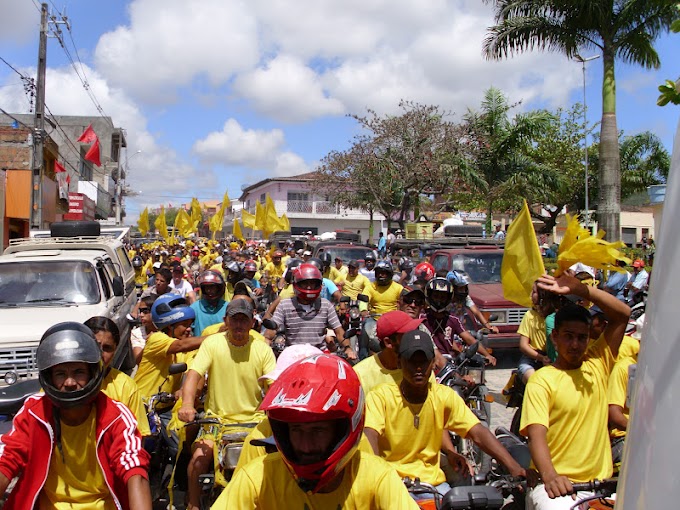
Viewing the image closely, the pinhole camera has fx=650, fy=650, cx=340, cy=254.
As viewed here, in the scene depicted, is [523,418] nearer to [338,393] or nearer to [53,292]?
[338,393]

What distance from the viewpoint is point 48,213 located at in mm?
27750

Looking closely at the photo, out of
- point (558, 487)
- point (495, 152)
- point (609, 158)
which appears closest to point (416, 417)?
point (558, 487)

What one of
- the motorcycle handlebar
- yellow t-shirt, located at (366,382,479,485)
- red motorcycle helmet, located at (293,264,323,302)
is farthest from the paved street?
the motorcycle handlebar

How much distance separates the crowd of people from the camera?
2133 mm

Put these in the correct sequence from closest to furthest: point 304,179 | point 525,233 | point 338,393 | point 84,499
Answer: point 338,393, point 84,499, point 525,233, point 304,179

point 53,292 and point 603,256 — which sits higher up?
point 603,256

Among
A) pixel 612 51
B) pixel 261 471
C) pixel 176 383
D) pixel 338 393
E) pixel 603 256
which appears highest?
pixel 612 51

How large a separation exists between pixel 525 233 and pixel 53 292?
6316 mm

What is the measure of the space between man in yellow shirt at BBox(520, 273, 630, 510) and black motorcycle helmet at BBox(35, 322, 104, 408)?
222 centimetres

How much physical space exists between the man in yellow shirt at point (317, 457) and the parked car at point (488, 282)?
864 cm

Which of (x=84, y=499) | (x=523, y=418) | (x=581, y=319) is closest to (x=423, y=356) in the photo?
(x=523, y=418)

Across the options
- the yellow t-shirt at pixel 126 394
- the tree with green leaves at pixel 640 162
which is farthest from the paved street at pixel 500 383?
the tree with green leaves at pixel 640 162

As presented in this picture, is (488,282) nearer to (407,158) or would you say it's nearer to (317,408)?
(317,408)

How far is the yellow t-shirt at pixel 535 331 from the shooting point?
648cm
